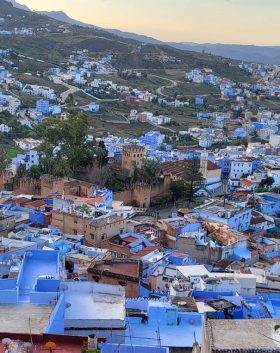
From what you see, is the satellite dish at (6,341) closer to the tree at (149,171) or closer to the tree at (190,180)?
the tree at (190,180)

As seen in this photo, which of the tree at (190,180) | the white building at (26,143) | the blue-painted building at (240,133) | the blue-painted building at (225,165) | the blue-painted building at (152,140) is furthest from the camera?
the blue-painted building at (240,133)

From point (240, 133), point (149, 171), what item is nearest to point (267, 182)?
point (149, 171)

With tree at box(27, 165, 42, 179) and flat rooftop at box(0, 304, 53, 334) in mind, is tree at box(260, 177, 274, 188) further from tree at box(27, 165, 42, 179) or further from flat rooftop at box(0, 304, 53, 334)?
flat rooftop at box(0, 304, 53, 334)

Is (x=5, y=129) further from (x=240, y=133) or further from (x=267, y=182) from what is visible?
(x=240, y=133)

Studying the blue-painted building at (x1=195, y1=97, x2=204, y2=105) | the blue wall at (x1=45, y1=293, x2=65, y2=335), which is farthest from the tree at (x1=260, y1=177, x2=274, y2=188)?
the blue-painted building at (x1=195, y1=97, x2=204, y2=105)

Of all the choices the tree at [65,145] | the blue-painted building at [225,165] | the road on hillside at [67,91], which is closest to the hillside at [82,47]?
the road on hillside at [67,91]
